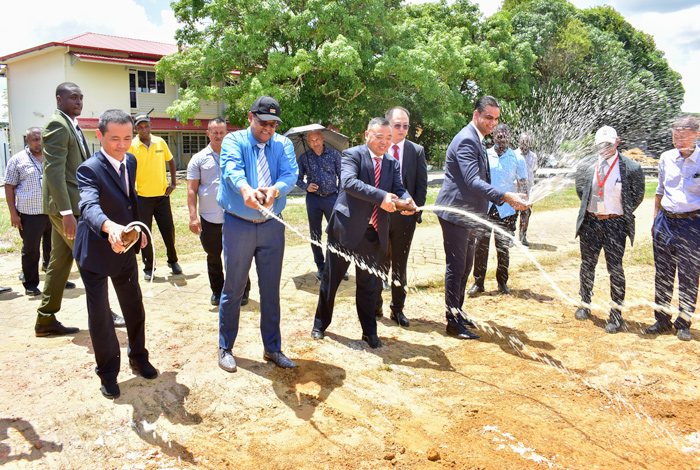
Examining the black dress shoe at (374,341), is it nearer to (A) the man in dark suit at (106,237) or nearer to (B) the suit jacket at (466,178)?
(B) the suit jacket at (466,178)

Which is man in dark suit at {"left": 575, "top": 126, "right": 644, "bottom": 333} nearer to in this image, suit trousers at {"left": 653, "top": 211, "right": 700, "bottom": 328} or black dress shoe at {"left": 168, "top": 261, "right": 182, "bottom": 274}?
suit trousers at {"left": 653, "top": 211, "right": 700, "bottom": 328}

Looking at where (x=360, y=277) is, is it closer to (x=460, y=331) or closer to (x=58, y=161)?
(x=460, y=331)

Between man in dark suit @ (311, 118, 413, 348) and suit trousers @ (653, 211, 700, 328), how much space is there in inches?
105

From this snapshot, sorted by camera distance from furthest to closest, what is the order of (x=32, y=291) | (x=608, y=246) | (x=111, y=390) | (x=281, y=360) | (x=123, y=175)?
(x=32, y=291)
(x=608, y=246)
(x=281, y=360)
(x=123, y=175)
(x=111, y=390)

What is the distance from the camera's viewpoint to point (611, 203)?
538 centimetres

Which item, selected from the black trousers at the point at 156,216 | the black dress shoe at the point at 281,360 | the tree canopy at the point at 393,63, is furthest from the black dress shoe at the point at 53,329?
the tree canopy at the point at 393,63

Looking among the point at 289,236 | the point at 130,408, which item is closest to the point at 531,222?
the point at 289,236

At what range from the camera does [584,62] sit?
2869cm

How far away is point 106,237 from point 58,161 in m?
1.51

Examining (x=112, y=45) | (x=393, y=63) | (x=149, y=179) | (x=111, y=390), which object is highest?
(x=112, y=45)

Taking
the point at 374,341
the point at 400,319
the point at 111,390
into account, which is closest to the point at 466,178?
the point at 400,319

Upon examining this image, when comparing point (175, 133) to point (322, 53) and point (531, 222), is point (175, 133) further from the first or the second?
point (531, 222)

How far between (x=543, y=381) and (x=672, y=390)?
3.19ft

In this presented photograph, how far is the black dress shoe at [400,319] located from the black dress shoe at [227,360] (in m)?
1.94
